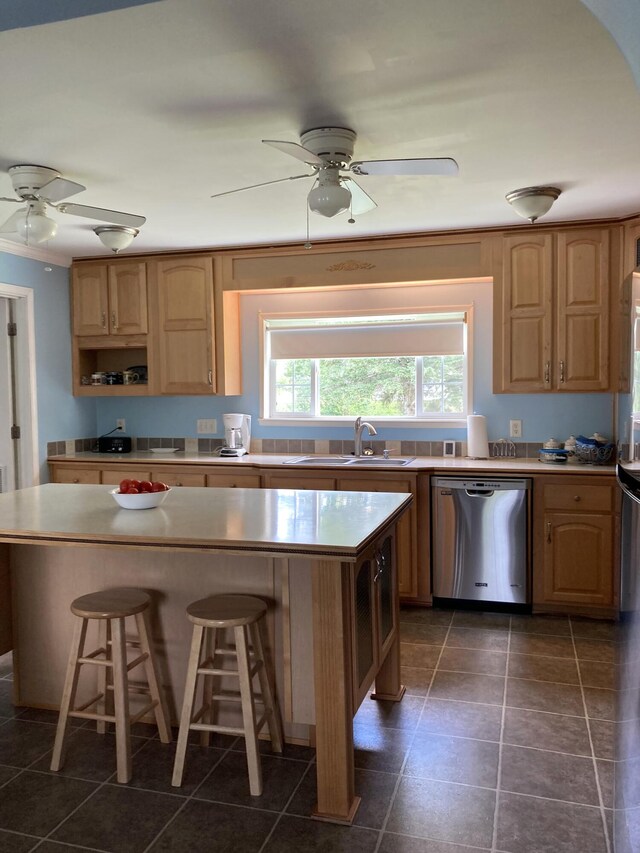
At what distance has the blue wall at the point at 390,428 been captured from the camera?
4.48 m

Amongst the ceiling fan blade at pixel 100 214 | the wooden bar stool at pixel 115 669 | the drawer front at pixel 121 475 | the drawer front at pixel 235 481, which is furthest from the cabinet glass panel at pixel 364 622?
the drawer front at pixel 121 475

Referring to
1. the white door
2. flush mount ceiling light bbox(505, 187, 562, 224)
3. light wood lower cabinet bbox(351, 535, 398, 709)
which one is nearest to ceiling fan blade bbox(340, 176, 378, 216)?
flush mount ceiling light bbox(505, 187, 562, 224)

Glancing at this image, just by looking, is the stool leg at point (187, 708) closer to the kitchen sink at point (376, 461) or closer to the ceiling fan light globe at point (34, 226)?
the ceiling fan light globe at point (34, 226)

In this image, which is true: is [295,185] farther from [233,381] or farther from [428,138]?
[233,381]

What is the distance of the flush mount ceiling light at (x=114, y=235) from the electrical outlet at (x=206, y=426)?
167cm

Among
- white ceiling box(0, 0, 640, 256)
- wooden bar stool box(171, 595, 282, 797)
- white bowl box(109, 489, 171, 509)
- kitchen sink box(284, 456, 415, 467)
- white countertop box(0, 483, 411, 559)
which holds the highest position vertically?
white ceiling box(0, 0, 640, 256)

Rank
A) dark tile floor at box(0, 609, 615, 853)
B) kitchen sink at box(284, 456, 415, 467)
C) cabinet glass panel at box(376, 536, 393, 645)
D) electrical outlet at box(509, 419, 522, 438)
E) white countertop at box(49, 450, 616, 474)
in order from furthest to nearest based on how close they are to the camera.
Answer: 1. electrical outlet at box(509, 419, 522, 438)
2. kitchen sink at box(284, 456, 415, 467)
3. white countertop at box(49, 450, 616, 474)
4. cabinet glass panel at box(376, 536, 393, 645)
5. dark tile floor at box(0, 609, 615, 853)

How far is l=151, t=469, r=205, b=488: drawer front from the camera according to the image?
15.2ft

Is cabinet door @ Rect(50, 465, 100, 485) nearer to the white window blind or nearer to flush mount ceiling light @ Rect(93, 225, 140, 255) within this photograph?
the white window blind

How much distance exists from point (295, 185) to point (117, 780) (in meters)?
2.60

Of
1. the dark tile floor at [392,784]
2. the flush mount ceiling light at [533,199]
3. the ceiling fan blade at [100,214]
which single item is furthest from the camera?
the flush mount ceiling light at [533,199]

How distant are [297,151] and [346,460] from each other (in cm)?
265

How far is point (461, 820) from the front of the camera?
7.02ft

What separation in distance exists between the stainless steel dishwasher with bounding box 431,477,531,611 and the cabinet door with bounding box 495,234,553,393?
69 centimetres
